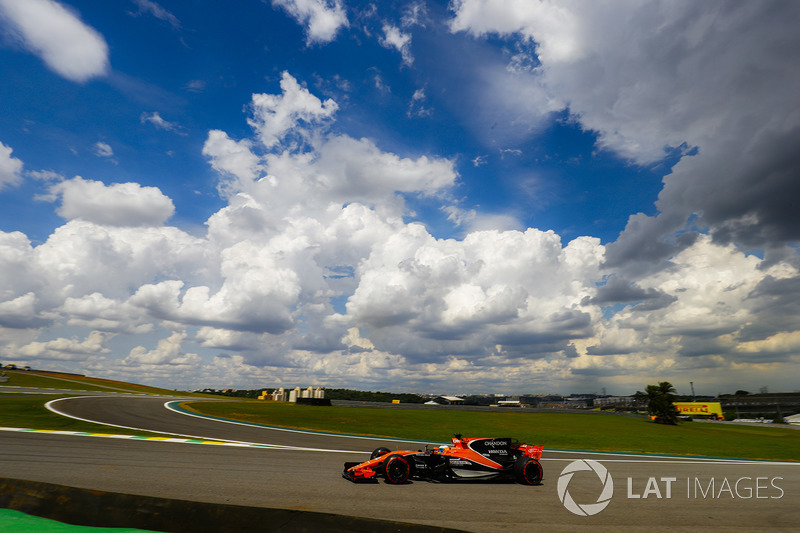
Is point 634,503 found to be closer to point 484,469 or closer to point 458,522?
point 484,469

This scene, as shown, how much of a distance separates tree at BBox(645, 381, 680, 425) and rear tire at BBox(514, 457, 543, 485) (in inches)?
2164

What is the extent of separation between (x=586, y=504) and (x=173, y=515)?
836 cm

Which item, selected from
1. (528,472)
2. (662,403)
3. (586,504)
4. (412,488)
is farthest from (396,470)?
(662,403)

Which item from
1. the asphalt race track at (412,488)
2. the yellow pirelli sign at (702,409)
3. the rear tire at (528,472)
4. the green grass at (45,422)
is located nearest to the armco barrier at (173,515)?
the asphalt race track at (412,488)

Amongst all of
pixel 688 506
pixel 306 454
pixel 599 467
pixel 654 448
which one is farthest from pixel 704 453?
pixel 306 454

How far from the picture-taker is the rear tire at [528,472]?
1129cm

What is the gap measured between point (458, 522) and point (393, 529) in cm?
209

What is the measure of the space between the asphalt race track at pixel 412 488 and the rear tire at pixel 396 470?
328 millimetres

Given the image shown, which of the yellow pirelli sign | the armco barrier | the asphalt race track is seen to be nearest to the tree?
the yellow pirelli sign

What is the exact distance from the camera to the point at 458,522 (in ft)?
24.5

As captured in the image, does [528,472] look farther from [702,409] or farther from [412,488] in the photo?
[702,409]

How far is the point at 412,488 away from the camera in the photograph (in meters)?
10.2

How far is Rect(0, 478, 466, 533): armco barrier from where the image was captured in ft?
19.9

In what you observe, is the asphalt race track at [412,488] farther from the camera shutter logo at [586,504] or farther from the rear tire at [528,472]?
the rear tire at [528,472]
